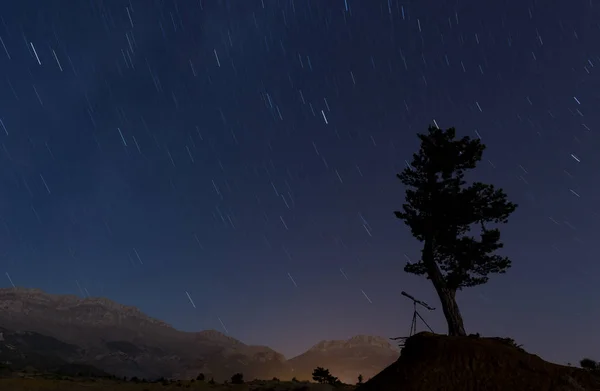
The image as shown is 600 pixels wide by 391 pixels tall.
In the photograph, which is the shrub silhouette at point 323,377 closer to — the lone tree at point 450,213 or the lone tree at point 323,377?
the lone tree at point 323,377

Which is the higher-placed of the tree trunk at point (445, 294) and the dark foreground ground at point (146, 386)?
the tree trunk at point (445, 294)

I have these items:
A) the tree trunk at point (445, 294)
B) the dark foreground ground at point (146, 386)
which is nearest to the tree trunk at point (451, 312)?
the tree trunk at point (445, 294)

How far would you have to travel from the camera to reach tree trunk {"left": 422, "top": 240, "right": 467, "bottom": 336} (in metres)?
22.7

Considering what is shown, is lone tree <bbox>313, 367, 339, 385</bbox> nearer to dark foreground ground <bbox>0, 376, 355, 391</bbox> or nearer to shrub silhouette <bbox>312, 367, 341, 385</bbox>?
shrub silhouette <bbox>312, 367, 341, 385</bbox>

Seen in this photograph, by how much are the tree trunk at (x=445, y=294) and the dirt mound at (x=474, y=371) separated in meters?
8.56

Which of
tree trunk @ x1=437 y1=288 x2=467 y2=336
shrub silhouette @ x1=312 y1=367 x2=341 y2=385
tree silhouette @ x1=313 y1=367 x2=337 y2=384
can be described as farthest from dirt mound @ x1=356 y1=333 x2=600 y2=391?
tree silhouette @ x1=313 y1=367 x2=337 y2=384

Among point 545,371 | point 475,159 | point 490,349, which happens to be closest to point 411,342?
point 490,349

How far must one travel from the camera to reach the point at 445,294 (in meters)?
24.3

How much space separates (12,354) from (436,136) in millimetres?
208592

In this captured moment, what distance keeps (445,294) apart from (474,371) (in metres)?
11.9

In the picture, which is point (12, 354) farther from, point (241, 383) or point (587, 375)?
point (587, 375)

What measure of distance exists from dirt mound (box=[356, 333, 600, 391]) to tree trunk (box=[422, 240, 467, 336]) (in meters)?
8.56

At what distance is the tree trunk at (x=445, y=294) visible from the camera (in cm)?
2272

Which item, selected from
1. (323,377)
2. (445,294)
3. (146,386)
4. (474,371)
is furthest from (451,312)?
(146,386)
